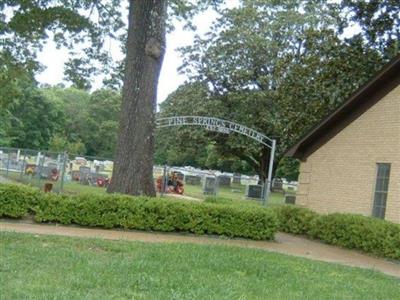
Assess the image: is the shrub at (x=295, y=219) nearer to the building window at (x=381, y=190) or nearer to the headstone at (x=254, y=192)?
the building window at (x=381, y=190)

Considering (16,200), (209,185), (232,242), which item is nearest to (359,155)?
(232,242)

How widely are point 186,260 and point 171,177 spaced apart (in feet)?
82.7

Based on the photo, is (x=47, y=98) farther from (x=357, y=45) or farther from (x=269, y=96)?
(x=357, y=45)

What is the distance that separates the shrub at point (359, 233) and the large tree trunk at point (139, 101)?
5.19 m

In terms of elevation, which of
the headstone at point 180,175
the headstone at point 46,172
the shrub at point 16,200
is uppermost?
the headstone at point 180,175

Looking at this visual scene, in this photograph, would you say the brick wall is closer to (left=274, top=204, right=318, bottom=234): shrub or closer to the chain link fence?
(left=274, top=204, right=318, bottom=234): shrub

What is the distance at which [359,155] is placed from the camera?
17.9 metres

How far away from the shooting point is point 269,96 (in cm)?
3822

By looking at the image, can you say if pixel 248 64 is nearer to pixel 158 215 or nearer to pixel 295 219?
pixel 295 219

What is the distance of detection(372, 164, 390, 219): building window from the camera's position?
16703mm

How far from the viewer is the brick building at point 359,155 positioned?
16.6m

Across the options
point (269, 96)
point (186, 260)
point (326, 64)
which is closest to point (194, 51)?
point (269, 96)

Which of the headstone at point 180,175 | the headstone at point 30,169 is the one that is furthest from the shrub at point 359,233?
the headstone at point 180,175

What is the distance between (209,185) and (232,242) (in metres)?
16.7
